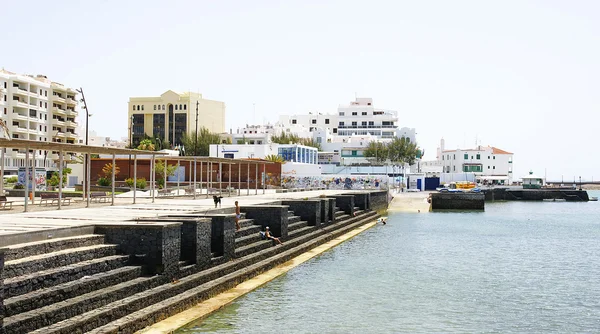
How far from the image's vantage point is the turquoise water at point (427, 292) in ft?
51.9

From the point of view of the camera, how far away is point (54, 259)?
497 inches

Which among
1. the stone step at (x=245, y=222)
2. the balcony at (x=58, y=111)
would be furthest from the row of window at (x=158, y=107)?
the stone step at (x=245, y=222)

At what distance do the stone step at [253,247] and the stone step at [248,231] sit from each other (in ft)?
1.49

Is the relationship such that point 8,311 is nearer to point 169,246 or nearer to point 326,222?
point 169,246

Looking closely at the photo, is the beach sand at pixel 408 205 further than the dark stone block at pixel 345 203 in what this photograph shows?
Yes

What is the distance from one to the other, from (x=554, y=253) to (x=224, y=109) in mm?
121855

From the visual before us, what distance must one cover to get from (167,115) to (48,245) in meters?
128

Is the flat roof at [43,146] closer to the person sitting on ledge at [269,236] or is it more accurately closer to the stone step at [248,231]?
the stone step at [248,231]

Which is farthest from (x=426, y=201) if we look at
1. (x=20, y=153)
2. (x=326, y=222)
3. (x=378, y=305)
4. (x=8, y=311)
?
(x=8, y=311)

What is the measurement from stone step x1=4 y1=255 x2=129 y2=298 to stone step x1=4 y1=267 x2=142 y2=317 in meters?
0.10

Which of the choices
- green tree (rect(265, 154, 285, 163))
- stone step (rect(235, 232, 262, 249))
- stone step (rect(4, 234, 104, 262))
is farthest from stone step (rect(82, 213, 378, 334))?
green tree (rect(265, 154, 285, 163))

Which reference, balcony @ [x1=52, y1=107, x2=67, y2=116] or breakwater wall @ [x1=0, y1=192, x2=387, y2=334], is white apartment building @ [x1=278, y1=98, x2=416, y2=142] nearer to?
balcony @ [x1=52, y1=107, x2=67, y2=116]

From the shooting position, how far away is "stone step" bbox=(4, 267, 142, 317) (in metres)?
10.9

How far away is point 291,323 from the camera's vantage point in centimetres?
1552
